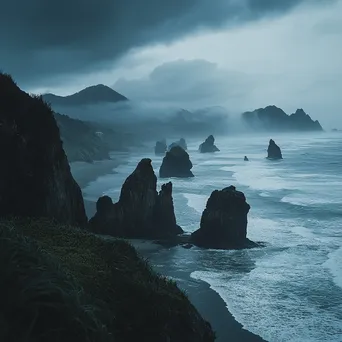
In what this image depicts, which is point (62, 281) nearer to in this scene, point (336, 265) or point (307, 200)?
point (336, 265)

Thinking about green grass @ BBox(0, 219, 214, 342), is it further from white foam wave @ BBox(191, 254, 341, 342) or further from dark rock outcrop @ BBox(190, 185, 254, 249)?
dark rock outcrop @ BBox(190, 185, 254, 249)

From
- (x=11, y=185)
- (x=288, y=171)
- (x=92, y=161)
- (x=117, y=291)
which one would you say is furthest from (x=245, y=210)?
(x=92, y=161)

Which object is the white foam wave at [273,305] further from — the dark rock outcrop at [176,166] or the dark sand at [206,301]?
the dark rock outcrop at [176,166]

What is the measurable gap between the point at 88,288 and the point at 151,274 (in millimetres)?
A: 3438

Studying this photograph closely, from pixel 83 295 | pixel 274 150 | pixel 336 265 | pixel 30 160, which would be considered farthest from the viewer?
pixel 274 150

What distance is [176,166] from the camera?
9269 centimetres

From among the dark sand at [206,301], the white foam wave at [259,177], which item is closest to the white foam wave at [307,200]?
the white foam wave at [259,177]

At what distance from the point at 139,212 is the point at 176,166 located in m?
50.1

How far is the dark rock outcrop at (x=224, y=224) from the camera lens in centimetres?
4003

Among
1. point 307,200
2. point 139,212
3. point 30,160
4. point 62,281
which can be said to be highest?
point 30,160

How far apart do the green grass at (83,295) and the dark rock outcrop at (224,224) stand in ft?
81.5

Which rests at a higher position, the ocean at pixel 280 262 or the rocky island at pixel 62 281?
the rocky island at pixel 62 281

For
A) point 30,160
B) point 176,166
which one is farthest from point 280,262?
point 176,166

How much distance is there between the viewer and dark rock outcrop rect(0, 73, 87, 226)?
21531mm
